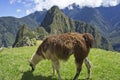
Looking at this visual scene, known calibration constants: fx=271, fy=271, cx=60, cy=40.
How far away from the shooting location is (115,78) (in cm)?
1898

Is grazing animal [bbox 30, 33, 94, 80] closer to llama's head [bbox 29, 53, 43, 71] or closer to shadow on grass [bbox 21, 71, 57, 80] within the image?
shadow on grass [bbox 21, 71, 57, 80]

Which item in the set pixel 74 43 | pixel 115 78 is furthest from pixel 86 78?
pixel 74 43

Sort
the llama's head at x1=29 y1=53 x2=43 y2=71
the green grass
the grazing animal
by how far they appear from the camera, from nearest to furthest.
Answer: the grazing animal
the green grass
the llama's head at x1=29 y1=53 x2=43 y2=71

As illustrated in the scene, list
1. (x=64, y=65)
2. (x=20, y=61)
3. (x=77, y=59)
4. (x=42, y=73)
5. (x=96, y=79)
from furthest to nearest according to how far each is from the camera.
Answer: (x=20, y=61) → (x=64, y=65) → (x=42, y=73) → (x=96, y=79) → (x=77, y=59)

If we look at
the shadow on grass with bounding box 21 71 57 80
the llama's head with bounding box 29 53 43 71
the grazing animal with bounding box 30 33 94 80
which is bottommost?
the shadow on grass with bounding box 21 71 57 80

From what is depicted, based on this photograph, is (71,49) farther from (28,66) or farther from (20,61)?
(20,61)

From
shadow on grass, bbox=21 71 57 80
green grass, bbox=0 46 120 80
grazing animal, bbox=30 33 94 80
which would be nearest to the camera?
grazing animal, bbox=30 33 94 80

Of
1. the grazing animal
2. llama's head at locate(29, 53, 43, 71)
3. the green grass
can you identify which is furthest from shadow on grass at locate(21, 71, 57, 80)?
the grazing animal

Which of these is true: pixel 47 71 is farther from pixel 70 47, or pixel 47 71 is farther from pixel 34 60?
pixel 70 47

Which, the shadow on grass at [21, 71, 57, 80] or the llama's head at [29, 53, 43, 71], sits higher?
the llama's head at [29, 53, 43, 71]

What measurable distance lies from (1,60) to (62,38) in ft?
30.2

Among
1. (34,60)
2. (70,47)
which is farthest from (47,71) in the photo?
(70,47)

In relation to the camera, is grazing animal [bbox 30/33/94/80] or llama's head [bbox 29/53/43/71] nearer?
grazing animal [bbox 30/33/94/80]

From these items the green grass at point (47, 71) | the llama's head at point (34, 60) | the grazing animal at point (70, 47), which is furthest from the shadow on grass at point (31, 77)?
the grazing animal at point (70, 47)
